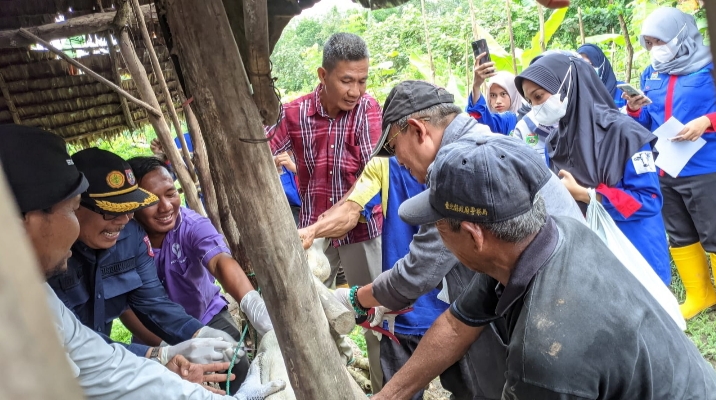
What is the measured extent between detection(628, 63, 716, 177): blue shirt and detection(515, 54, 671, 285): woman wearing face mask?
3.42ft

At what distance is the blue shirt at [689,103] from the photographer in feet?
12.8

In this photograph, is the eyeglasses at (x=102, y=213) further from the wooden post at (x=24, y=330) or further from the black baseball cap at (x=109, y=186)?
the wooden post at (x=24, y=330)

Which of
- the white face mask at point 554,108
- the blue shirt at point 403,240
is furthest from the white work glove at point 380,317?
the white face mask at point 554,108

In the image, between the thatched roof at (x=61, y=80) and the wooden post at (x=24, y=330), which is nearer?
the wooden post at (x=24, y=330)

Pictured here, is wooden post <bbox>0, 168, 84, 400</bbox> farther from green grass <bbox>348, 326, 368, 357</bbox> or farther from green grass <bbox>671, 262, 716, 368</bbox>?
green grass <bbox>671, 262, 716, 368</bbox>

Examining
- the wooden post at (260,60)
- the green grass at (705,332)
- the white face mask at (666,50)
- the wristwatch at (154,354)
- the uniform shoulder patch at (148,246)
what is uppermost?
the wooden post at (260,60)

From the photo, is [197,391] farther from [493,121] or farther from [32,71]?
[32,71]

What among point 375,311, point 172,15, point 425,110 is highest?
point 172,15

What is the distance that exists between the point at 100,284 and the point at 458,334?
1.55 meters

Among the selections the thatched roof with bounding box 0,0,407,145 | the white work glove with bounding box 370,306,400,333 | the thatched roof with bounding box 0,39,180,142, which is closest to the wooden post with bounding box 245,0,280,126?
the white work glove with bounding box 370,306,400,333

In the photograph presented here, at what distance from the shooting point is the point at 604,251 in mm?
1527

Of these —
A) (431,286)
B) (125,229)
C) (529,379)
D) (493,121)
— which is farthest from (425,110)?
(493,121)

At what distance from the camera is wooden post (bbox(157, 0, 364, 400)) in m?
1.58

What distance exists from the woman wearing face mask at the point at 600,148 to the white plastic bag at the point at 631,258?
27cm
